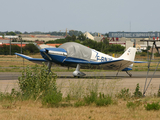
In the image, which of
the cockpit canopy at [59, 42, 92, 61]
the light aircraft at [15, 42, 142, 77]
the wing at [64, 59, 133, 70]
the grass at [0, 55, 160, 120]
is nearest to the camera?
the grass at [0, 55, 160, 120]

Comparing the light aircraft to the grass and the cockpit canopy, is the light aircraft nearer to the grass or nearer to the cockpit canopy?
the cockpit canopy

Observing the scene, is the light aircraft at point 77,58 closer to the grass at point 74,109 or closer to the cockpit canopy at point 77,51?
the cockpit canopy at point 77,51

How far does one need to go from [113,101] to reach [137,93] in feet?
6.49

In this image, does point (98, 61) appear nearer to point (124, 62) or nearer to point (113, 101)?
point (124, 62)

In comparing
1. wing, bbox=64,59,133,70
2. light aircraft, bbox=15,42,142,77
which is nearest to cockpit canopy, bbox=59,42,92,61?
light aircraft, bbox=15,42,142,77

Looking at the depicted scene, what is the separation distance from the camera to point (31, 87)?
969 centimetres

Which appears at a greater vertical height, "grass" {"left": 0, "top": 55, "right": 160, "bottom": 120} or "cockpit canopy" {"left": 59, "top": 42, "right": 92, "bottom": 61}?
"cockpit canopy" {"left": 59, "top": 42, "right": 92, "bottom": 61}

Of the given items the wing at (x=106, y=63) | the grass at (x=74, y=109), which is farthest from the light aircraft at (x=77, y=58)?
the grass at (x=74, y=109)

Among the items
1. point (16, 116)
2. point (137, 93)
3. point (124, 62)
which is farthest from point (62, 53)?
point (16, 116)

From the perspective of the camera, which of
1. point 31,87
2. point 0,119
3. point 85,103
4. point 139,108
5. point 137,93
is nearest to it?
point 0,119

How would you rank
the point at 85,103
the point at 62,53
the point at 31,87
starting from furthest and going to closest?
the point at 62,53 < the point at 31,87 < the point at 85,103

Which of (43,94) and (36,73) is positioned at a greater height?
(36,73)

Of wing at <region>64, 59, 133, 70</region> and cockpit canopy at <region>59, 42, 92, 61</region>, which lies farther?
cockpit canopy at <region>59, 42, 92, 61</region>

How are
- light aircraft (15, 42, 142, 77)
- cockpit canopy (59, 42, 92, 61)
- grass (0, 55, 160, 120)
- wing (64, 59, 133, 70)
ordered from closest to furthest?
grass (0, 55, 160, 120)
light aircraft (15, 42, 142, 77)
wing (64, 59, 133, 70)
cockpit canopy (59, 42, 92, 61)
